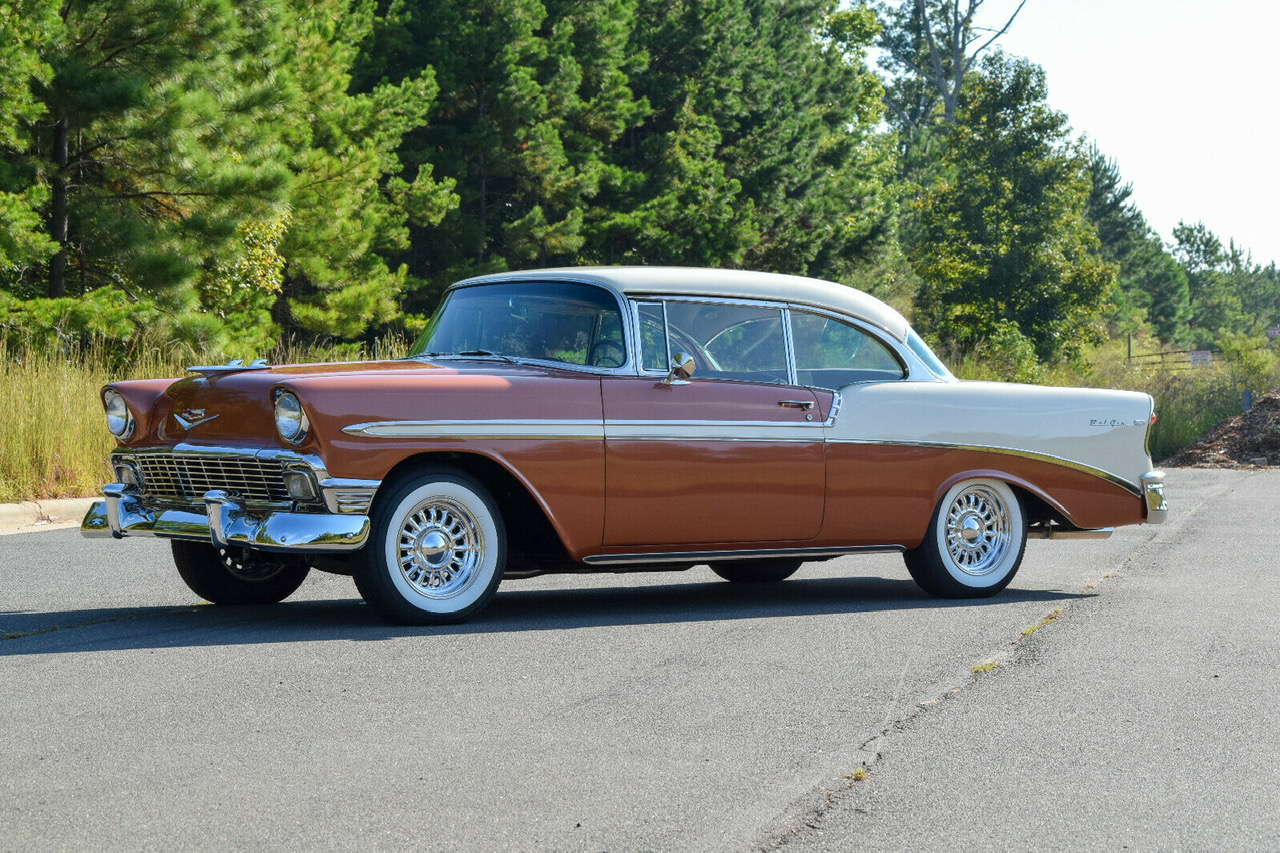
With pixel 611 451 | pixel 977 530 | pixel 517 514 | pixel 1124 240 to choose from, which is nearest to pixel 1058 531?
pixel 977 530

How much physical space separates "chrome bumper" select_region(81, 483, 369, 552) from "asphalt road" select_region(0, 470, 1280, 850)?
1.42 feet

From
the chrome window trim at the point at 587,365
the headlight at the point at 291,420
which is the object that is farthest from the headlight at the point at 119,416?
the chrome window trim at the point at 587,365

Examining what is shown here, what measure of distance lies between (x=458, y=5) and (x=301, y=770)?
1348 inches

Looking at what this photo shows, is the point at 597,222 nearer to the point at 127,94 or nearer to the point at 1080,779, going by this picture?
the point at 127,94

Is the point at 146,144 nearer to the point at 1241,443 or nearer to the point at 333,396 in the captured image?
the point at 333,396

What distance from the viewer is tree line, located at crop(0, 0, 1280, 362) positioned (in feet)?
71.3

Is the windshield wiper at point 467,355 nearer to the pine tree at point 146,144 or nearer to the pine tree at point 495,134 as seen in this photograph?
the pine tree at point 146,144

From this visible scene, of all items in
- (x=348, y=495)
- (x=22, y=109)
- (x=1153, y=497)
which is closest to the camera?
(x=348, y=495)

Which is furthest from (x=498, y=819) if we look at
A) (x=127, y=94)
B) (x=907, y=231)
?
(x=907, y=231)

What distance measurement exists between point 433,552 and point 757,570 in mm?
2991

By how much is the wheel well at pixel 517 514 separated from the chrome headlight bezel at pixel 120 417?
1563 millimetres

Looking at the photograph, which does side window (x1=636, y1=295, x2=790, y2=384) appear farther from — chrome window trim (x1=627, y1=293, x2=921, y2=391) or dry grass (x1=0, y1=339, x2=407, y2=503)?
dry grass (x1=0, y1=339, x2=407, y2=503)

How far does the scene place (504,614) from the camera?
7.56m

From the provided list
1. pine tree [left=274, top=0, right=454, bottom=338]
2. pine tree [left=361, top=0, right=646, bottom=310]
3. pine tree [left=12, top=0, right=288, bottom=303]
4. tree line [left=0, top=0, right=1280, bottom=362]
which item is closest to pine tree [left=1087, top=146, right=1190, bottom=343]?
tree line [left=0, top=0, right=1280, bottom=362]
